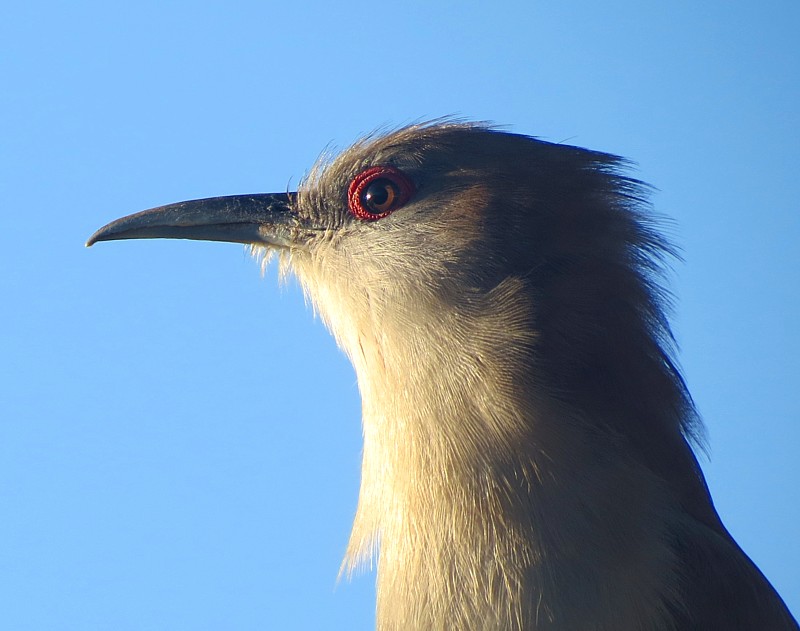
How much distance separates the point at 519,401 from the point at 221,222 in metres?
2.27

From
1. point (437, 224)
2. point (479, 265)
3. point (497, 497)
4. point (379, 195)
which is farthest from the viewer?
point (379, 195)

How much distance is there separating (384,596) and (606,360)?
1.53 metres

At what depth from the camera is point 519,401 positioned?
15.4 feet

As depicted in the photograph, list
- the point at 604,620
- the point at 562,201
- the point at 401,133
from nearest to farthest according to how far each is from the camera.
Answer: the point at 604,620 < the point at 562,201 < the point at 401,133

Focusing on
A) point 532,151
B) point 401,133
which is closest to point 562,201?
point 532,151

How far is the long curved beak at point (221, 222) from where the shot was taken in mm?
5945

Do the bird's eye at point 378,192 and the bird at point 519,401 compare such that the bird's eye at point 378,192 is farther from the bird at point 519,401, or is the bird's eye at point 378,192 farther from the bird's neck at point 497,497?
the bird's neck at point 497,497

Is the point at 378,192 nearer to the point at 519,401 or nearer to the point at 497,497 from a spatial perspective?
the point at 519,401

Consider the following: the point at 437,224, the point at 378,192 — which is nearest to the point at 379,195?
the point at 378,192

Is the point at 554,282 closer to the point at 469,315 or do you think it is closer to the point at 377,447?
the point at 469,315

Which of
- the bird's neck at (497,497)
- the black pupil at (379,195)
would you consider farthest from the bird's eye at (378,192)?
the bird's neck at (497,497)

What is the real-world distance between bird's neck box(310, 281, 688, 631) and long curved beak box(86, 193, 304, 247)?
126 centimetres

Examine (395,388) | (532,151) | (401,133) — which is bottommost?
(395,388)

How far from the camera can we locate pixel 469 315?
194 inches
